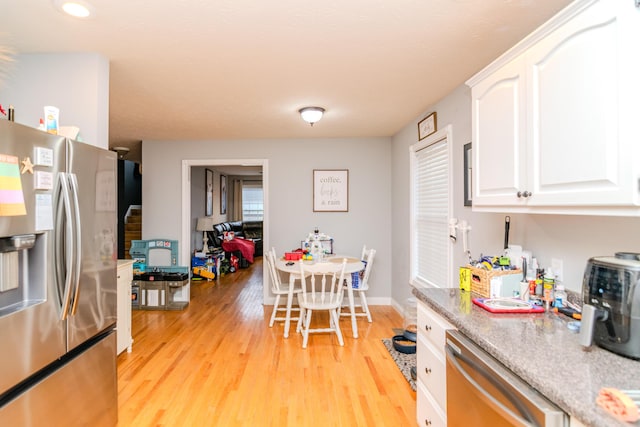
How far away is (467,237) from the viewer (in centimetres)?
272

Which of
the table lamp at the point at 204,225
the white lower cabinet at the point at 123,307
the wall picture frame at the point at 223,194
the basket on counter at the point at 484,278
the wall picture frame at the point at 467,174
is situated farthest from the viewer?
the wall picture frame at the point at 223,194

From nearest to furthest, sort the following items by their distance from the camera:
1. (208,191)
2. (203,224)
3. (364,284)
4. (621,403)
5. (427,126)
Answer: (621,403) < (427,126) < (364,284) < (203,224) < (208,191)

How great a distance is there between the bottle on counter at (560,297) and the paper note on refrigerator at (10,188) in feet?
7.87

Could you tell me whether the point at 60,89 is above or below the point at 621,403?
above

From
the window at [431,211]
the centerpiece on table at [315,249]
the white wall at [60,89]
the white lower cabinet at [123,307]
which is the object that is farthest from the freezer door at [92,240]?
the window at [431,211]

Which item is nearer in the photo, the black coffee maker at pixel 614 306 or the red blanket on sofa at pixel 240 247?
the black coffee maker at pixel 614 306

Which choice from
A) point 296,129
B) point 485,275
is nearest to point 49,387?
point 485,275

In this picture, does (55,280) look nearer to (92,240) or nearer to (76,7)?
(92,240)

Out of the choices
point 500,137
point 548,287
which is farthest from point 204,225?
point 548,287

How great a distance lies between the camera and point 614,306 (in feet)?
3.70

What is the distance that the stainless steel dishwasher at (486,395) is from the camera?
0.97 meters

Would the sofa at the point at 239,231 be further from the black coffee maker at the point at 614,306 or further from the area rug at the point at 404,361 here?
the black coffee maker at the point at 614,306

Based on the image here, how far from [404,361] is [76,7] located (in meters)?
3.27

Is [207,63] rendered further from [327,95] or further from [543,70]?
[543,70]
